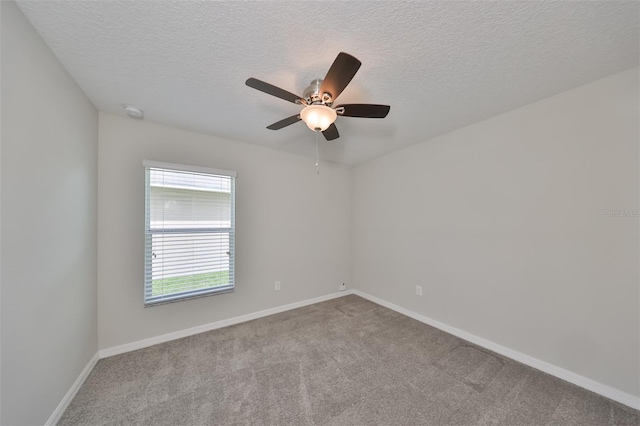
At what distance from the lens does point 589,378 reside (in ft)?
5.99

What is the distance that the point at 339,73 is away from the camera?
4.42 feet

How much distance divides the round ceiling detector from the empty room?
3 centimetres

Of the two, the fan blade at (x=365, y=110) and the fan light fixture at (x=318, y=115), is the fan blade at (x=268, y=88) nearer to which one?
the fan light fixture at (x=318, y=115)

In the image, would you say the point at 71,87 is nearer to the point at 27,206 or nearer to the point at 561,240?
the point at 27,206

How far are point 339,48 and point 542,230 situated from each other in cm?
239

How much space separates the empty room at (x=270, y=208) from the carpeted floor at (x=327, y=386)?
20mm

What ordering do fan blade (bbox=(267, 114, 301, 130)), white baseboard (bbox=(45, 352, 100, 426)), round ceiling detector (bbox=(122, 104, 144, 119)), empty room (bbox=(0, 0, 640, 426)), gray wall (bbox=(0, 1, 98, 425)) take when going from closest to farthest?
gray wall (bbox=(0, 1, 98, 425)) < empty room (bbox=(0, 0, 640, 426)) < white baseboard (bbox=(45, 352, 100, 426)) < fan blade (bbox=(267, 114, 301, 130)) < round ceiling detector (bbox=(122, 104, 144, 119))

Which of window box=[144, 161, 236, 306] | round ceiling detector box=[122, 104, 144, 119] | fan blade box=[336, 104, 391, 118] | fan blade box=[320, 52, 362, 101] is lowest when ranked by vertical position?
window box=[144, 161, 236, 306]

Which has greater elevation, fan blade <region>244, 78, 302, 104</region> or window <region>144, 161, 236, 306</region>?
fan blade <region>244, 78, 302, 104</region>

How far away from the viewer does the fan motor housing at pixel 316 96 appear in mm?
1579

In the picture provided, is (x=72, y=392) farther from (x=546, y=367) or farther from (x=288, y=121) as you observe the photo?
(x=546, y=367)

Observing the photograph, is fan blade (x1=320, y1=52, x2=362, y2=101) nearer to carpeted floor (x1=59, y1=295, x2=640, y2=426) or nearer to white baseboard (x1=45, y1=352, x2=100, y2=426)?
carpeted floor (x1=59, y1=295, x2=640, y2=426)

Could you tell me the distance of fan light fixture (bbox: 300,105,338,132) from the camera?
158cm

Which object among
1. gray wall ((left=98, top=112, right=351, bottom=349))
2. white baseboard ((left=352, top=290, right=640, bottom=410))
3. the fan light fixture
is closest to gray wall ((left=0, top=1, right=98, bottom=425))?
gray wall ((left=98, top=112, right=351, bottom=349))
